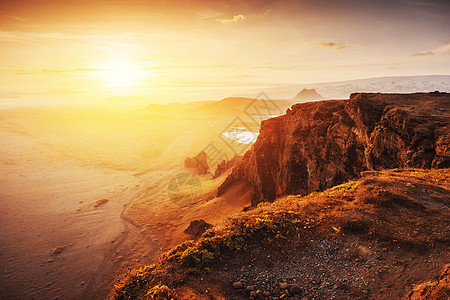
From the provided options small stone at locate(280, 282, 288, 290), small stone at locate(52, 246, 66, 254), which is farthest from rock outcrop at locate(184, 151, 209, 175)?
small stone at locate(280, 282, 288, 290)

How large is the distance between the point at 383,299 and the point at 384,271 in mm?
1220

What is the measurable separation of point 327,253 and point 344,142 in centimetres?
1623

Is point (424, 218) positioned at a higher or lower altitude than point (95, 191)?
higher

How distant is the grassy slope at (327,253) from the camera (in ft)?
23.8

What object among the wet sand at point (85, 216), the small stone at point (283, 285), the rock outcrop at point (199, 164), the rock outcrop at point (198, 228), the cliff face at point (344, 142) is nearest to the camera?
the small stone at point (283, 285)

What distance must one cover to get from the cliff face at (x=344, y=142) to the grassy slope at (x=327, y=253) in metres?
5.13

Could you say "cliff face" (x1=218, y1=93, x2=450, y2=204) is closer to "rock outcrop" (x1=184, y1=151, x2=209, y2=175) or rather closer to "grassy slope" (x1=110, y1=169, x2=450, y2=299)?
"grassy slope" (x1=110, y1=169, x2=450, y2=299)

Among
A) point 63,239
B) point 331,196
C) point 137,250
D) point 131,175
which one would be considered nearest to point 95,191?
point 131,175

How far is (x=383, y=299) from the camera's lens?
259 inches

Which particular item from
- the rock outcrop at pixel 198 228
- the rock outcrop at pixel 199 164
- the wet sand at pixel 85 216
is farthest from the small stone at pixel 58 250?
the rock outcrop at pixel 199 164

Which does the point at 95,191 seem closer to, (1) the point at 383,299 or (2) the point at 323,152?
(2) the point at 323,152

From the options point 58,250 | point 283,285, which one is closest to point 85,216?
point 58,250

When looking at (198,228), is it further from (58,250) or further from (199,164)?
(199,164)

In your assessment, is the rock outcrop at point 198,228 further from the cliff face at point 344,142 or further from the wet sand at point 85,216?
the cliff face at point 344,142
